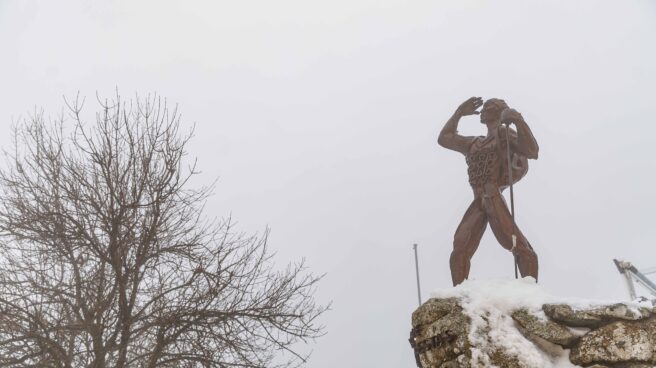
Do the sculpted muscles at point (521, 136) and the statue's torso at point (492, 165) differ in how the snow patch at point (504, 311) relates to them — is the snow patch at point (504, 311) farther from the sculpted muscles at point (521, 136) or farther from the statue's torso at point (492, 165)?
the sculpted muscles at point (521, 136)

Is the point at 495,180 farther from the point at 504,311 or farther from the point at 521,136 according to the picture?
the point at 504,311

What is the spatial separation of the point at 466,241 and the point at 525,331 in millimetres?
A: 1832

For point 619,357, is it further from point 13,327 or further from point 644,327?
point 13,327

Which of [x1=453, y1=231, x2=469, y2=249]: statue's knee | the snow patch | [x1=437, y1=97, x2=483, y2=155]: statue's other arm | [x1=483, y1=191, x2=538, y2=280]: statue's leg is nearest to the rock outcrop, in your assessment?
the snow patch

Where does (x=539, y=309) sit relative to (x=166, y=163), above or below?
below

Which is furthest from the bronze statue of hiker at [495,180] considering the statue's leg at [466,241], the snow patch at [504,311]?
the snow patch at [504,311]

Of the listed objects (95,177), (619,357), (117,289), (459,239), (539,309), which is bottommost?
(619,357)

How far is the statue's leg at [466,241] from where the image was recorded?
8133 mm

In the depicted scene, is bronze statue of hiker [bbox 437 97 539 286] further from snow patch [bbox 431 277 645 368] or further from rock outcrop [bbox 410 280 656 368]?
rock outcrop [bbox 410 280 656 368]

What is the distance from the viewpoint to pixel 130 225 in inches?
330

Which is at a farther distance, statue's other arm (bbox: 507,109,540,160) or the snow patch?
statue's other arm (bbox: 507,109,540,160)

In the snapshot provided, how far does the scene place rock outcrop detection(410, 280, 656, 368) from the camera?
605 centimetres

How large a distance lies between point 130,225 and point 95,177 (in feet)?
2.69

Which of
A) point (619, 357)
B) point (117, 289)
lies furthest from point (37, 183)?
point (619, 357)
